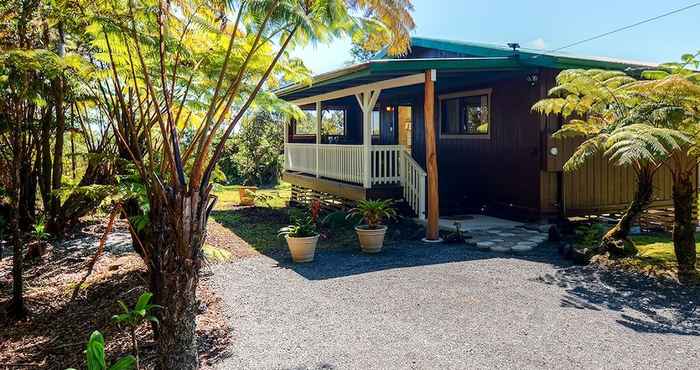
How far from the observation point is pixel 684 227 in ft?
20.5

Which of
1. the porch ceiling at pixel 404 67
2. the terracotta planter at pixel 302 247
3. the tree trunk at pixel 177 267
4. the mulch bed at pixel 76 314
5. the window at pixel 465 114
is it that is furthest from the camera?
the window at pixel 465 114

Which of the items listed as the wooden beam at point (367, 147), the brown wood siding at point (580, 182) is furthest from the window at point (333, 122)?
the brown wood siding at point (580, 182)

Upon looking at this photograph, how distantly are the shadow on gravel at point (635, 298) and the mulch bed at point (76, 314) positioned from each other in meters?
3.61

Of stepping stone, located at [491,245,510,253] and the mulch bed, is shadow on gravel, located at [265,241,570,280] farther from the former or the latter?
the mulch bed

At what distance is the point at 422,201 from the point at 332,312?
486 cm

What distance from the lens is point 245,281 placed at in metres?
6.58

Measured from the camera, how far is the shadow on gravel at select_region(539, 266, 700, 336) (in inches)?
187

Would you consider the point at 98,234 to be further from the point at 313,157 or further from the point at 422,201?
the point at 422,201

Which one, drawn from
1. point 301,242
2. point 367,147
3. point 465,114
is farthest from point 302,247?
point 465,114

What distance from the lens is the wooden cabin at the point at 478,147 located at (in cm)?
918

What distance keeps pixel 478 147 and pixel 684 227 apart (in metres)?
5.32

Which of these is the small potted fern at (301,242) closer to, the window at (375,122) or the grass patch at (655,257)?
the grass patch at (655,257)

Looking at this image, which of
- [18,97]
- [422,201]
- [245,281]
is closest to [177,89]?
[18,97]

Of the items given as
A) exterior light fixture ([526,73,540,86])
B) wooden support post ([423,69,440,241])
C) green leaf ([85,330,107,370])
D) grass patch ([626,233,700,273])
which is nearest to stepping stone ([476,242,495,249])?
wooden support post ([423,69,440,241])
